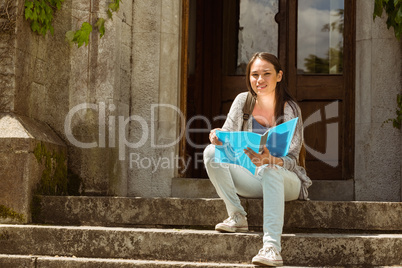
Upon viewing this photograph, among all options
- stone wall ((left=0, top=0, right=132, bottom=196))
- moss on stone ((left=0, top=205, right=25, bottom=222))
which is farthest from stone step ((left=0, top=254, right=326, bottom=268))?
stone wall ((left=0, top=0, right=132, bottom=196))

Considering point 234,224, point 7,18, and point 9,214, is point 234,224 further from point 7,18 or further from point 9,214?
point 7,18

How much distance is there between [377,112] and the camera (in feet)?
15.8

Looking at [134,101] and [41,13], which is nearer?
[41,13]

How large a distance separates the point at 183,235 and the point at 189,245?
0.07 metres

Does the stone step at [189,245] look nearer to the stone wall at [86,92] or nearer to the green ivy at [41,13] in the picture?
the stone wall at [86,92]

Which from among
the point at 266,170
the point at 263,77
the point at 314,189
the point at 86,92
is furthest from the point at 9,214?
the point at 314,189

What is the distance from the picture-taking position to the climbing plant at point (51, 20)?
175 inches

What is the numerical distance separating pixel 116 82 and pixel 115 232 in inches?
63.8

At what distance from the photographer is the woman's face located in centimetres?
366

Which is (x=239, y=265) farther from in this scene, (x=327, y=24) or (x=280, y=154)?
(x=327, y=24)

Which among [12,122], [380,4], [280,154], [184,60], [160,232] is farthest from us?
[184,60]

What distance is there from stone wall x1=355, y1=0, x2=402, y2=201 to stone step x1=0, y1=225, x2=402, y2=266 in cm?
131

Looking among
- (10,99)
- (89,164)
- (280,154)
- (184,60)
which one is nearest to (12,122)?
(10,99)

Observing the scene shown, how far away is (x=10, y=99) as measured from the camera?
14.0 feet
